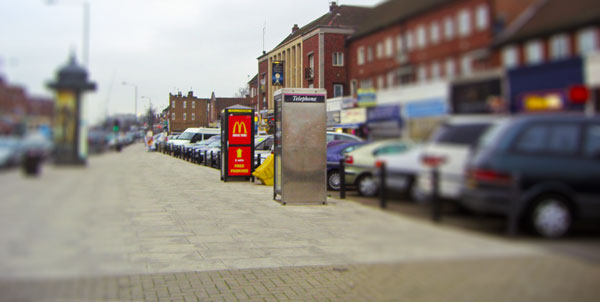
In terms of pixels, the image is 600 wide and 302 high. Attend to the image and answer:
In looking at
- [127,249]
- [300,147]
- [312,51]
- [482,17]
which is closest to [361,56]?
[482,17]

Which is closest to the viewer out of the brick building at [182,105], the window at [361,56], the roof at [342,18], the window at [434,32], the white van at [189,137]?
the window at [434,32]

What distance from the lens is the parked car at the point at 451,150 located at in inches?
42.4

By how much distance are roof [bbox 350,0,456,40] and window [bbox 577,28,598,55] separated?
1.07 ft

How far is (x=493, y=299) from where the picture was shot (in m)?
1.29

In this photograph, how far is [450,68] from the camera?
1125 mm

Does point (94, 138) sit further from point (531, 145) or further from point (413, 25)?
point (531, 145)

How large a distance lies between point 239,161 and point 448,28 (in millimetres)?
12952

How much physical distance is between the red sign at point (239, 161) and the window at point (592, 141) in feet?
42.6

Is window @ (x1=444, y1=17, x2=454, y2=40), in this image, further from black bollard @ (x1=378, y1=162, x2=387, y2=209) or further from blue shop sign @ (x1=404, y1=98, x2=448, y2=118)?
black bollard @ (x1=378, y1=162, x2=387, y2=209)

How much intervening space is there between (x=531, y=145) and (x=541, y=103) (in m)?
0.08

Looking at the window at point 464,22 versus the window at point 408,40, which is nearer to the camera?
the window at point 464,22

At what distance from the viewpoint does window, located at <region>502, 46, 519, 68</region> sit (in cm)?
103

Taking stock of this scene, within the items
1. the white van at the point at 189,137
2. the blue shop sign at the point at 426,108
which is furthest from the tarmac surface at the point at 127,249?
the white van at the point at 189,137

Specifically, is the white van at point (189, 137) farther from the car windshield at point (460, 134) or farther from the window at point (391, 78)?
the car windshield at point (460, 134)
